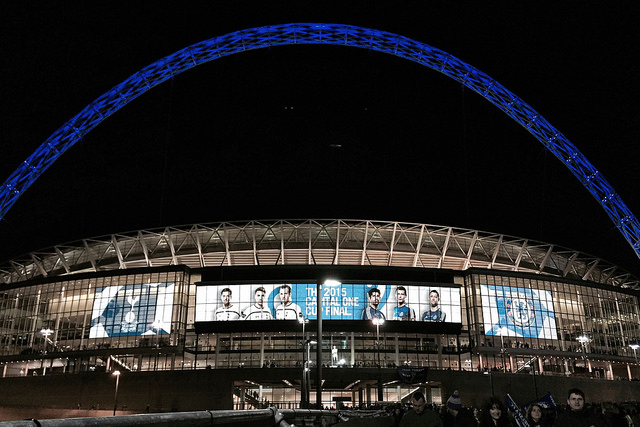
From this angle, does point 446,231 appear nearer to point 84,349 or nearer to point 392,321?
point 392,321

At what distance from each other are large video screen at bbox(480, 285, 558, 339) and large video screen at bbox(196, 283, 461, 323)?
4.97 meters

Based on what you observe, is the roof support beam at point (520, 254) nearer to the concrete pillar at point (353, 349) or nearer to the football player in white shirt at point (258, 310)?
the concrete pillar at point (353, 349)

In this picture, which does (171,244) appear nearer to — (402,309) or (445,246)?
(402,309)

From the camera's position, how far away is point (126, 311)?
8006 centimetres

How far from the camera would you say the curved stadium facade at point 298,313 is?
7900 centimetres

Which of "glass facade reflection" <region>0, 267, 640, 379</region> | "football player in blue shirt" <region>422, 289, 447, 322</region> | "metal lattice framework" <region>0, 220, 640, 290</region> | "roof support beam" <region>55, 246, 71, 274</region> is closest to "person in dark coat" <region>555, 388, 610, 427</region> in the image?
"glass facade reflection" <region>0, 267, 640, 379</region>

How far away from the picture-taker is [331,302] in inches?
3125

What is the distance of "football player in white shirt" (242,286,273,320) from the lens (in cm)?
7925

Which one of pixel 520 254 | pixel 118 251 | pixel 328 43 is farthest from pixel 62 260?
pixel 520 254

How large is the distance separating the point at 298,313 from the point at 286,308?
2412 millimetres

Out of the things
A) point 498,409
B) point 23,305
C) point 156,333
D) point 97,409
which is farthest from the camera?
point 23,305

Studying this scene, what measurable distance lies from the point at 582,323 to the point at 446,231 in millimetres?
25097

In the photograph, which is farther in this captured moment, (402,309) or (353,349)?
(353,349)

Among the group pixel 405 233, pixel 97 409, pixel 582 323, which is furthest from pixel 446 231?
pixel 97 409
